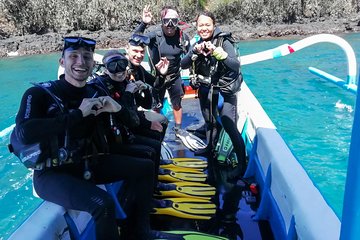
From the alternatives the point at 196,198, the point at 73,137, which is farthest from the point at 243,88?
the point at 73,137

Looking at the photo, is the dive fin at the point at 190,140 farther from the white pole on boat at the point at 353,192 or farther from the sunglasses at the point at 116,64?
the white pole on boat at the point at 353,192

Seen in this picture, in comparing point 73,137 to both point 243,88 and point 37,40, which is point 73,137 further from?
point 37,40

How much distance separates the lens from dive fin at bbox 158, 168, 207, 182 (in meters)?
3.29

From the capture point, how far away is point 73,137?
80.4 inches

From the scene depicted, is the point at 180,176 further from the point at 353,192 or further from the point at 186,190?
the point at 353,192

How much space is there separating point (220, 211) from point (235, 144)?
780 millimetres

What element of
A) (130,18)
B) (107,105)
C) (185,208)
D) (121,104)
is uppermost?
(107,105)

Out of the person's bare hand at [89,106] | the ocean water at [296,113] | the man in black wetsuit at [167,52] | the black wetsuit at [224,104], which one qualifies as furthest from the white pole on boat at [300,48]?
the person's bare hand at [89,106]

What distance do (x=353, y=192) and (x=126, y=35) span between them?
20.0 metres

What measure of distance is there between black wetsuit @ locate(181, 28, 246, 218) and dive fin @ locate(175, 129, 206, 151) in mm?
230

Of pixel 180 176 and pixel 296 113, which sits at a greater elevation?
pixel 180 176

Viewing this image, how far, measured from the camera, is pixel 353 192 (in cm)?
75

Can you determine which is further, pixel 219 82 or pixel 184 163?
pixel 184 163

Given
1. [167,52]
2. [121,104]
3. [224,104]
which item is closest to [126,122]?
[121,104]
